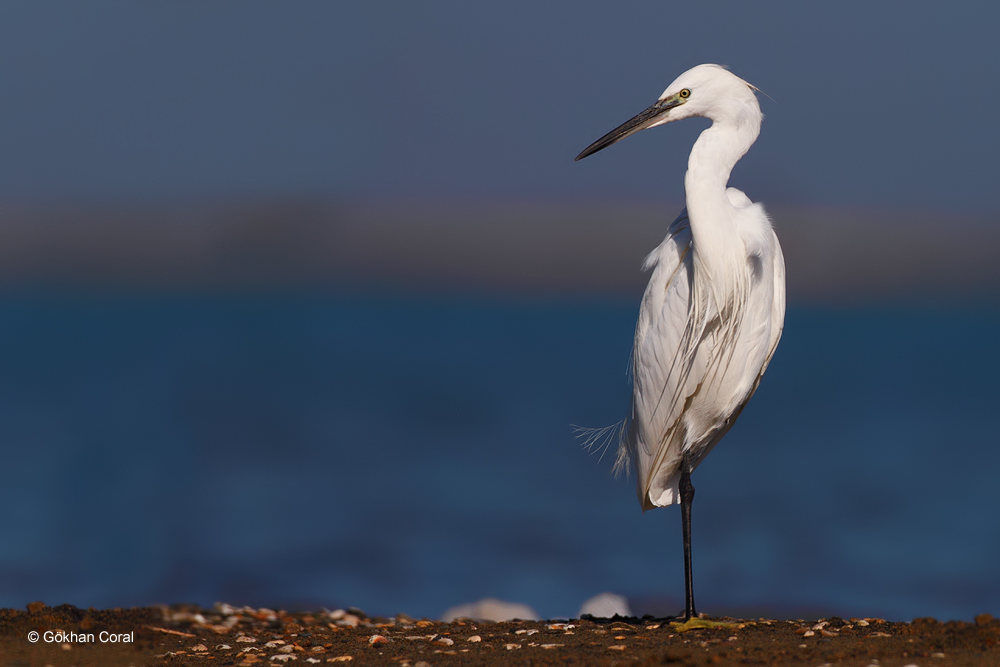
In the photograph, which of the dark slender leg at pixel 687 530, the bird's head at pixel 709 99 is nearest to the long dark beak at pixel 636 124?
the bird's head at pixel 709 99

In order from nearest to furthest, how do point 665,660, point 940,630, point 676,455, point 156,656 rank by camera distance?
point 665,660 → point 940,630 → point 156,656 → point 676,455

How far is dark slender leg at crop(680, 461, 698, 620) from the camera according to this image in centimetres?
426

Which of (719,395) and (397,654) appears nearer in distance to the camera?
(397,654)

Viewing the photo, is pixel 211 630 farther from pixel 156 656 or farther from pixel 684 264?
pixel 684 264

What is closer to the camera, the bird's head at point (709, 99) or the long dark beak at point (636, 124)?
the bird's head at point (709, 99)

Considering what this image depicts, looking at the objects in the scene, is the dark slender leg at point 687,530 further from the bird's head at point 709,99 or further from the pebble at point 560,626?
the bird's head at point 709,99

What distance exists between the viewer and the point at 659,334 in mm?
4555

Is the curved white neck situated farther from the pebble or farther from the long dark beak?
the pebble

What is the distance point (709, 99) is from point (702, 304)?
100 centimetres

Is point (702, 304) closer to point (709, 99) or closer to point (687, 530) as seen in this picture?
point (709, 99)

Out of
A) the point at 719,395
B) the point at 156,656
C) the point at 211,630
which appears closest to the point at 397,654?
the point at 156,656

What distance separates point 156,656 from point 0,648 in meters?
0.59

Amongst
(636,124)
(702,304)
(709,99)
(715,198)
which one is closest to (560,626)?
(702,304)

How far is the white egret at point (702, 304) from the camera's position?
4.10 metres
